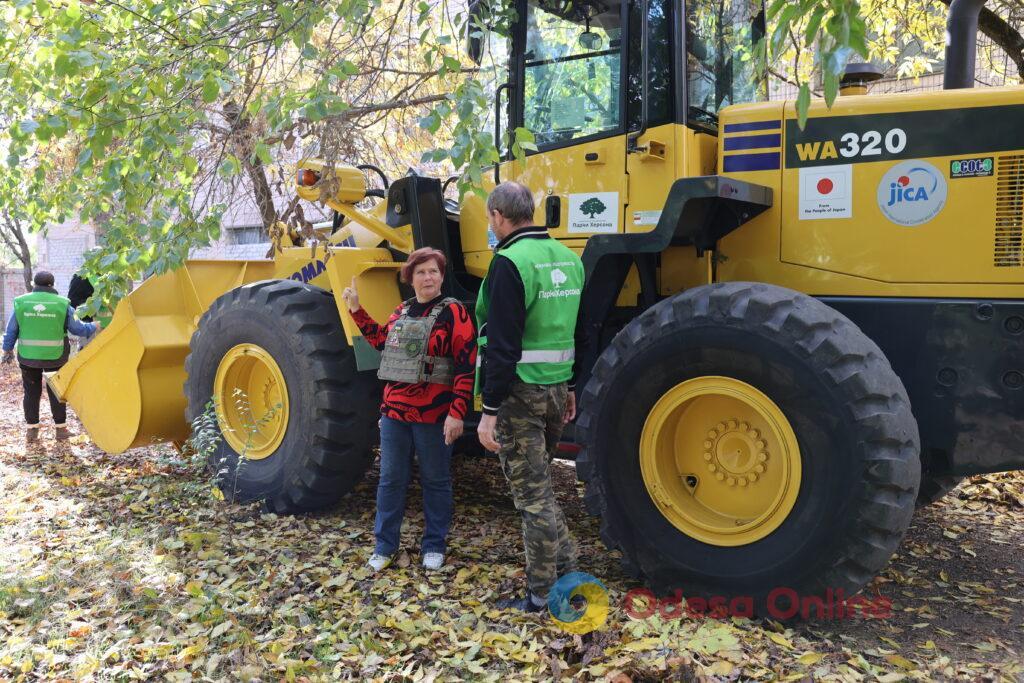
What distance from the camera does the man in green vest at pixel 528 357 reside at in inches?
144

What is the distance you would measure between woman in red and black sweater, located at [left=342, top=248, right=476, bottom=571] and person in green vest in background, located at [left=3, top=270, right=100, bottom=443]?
4598 millimetres

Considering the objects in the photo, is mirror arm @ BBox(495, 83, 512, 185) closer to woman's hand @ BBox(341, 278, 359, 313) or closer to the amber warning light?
woman's hand @ BBox(341, 278, 359, 313)

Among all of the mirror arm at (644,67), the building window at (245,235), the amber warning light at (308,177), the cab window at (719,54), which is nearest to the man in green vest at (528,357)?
the mirror arm at (644,67)

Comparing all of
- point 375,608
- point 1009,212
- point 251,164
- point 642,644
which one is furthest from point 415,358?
point 251,164

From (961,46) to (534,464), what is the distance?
3021 mm

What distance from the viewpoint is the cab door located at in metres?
4.57

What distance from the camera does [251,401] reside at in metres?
5.77

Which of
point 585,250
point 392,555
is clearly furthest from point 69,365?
point 585,250

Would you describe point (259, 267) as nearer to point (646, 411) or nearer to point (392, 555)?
point (392, 555)

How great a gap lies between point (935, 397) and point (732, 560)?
3.80 ft

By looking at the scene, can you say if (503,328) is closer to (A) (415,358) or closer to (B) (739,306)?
(A) (415,358)

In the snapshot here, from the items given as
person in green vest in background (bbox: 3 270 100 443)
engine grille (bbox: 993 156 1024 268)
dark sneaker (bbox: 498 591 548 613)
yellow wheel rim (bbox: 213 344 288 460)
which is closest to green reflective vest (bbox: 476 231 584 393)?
dark sneaker (bbox: 498 591 548 613)

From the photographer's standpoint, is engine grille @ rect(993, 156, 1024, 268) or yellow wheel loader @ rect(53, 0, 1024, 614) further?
engine grille @ rect(993, 156, 1024, 268)

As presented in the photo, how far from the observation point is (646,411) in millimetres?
4012
